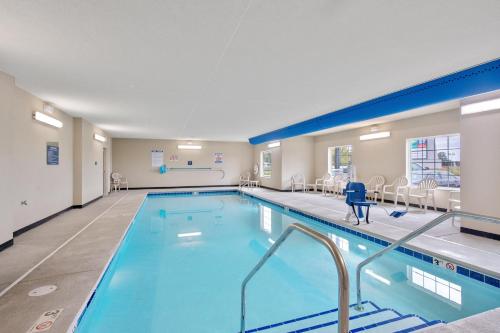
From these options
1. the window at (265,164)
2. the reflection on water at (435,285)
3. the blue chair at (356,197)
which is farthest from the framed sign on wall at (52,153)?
the window at (265,164)

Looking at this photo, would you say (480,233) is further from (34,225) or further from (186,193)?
(186,193)

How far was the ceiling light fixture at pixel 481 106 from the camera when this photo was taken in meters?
3.81

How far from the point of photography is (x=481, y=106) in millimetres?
3975

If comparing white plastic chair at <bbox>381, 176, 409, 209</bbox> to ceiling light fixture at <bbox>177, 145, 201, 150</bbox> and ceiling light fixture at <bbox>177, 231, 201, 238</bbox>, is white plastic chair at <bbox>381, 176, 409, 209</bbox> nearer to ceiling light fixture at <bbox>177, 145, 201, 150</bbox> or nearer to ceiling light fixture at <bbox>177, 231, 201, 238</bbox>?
ceiling light fixture at <bbox>177, 231, 201, 238</bbox>

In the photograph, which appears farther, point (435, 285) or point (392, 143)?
point (392, 143)

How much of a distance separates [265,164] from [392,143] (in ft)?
20.2

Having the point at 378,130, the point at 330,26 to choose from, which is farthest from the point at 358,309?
the point at 378,130

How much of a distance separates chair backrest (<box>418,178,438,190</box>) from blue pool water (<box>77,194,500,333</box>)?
9.49 ft

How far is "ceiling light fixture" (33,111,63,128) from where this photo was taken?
446 centimetres

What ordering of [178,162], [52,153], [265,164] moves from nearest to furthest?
[52,153], [178,162], [265,164]

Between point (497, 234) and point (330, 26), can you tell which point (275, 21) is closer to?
point (330, 26)

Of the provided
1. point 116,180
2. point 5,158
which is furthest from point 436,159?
point 116,180

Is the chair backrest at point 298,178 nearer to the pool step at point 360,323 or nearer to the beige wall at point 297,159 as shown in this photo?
the beige wall at point 297,159

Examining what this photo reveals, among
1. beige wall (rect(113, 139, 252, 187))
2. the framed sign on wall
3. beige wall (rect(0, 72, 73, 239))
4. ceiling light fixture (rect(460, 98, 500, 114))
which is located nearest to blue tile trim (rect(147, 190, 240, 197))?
beige wall (rect(113, 139, 252, 187))
